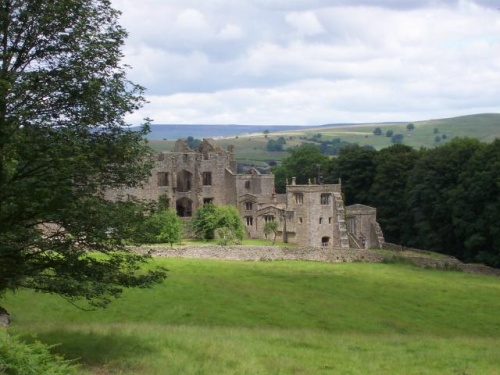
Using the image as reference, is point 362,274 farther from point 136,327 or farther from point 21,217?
point 21,217

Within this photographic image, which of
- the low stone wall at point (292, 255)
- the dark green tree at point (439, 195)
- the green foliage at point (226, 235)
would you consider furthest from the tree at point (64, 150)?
the dark green tree at point (439, 195)

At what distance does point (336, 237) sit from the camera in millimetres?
69812

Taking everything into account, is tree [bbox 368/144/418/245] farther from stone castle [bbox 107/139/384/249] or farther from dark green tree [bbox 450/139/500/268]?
dark green tree [bbox 450/139/500/268]

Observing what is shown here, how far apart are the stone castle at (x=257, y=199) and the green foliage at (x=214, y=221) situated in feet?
15.7

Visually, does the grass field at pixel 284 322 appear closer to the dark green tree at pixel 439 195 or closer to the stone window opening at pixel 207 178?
the dark green tree at pixel 439 195

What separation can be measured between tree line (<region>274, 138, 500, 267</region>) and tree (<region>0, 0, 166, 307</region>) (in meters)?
58.3

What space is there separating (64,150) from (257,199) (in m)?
59.3

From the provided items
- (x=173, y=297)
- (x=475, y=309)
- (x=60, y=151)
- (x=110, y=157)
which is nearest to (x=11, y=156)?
(x=60, y=151)

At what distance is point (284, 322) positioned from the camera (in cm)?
3262

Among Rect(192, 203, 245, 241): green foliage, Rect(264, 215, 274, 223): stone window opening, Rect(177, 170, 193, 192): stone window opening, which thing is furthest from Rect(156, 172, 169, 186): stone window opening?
Rect(264, 215, 274, 223): stone window opening

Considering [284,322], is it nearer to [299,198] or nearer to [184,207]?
Answer: [299,198]

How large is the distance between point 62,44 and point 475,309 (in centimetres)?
2960

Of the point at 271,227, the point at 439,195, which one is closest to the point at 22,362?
the point at 271,227

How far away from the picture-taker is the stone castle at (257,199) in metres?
69.9
